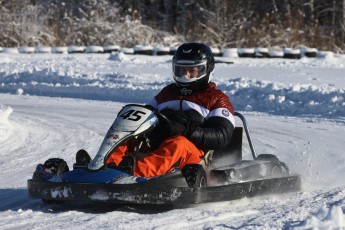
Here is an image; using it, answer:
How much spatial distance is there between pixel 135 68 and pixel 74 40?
22.4ft

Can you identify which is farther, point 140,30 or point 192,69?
point 140,30

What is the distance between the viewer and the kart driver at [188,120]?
246 inches

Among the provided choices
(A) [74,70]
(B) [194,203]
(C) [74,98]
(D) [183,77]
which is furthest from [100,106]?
(B) [194,203]

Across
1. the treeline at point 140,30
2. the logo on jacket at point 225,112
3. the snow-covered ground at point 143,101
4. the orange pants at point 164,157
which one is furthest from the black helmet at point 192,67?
the treeline at point 140,30

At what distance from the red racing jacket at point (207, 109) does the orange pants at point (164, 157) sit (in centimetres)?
12

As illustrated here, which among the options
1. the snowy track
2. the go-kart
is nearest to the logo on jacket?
the go-kart

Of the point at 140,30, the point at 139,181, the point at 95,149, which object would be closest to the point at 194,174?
the point at 139,181

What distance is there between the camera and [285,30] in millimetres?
22750

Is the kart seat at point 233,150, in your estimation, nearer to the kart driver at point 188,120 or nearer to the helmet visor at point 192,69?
the kart driver at point 188,120

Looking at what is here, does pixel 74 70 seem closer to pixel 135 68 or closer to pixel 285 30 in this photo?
pixel 135 68

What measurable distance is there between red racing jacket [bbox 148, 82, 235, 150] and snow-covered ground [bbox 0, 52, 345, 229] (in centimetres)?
52

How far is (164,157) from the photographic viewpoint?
619 centimetres

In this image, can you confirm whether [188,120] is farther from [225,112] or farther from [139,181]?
[139,181]

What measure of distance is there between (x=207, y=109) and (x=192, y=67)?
361 millimetres
